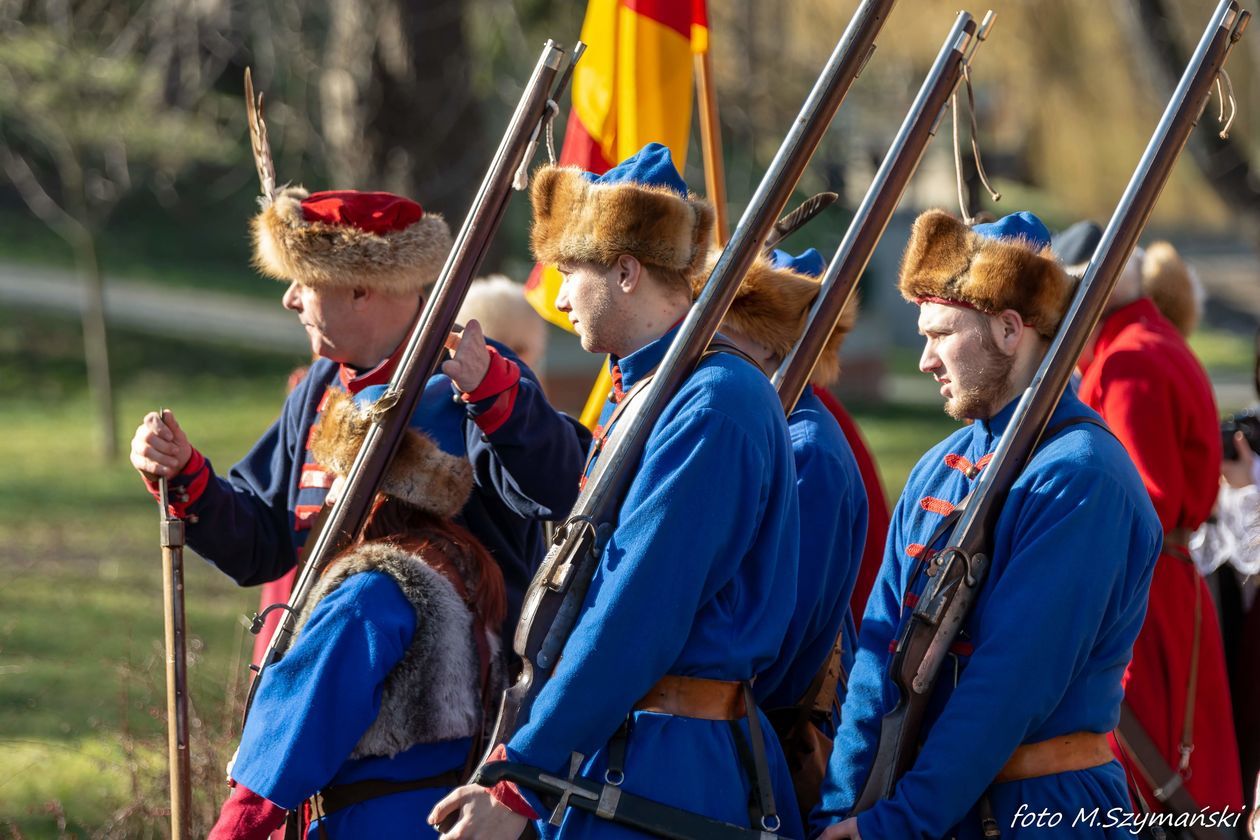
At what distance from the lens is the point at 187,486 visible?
3.89m

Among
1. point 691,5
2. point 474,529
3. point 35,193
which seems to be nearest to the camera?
point 474,529

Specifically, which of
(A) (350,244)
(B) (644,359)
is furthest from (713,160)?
(B) (644,359)

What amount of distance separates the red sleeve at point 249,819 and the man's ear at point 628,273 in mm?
1221

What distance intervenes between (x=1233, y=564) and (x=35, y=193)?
1464 centimetres

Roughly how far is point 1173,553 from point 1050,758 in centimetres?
225

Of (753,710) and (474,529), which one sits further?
(474,529)

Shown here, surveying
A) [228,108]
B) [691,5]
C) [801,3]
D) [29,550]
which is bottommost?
[29,550]

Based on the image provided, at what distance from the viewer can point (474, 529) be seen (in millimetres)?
3744

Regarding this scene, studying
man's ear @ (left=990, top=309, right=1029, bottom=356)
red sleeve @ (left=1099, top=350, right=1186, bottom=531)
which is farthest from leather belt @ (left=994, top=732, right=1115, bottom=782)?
red sleeve @ (left=1099, top=350, right=1186, bottom=531)

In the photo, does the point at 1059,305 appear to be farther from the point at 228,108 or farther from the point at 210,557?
the point at 228,108

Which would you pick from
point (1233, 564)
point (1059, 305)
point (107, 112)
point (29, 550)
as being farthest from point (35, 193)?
point (1059, 305)

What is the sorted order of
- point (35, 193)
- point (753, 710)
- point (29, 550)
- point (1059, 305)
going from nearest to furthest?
point (753, 710), point (1059, 305), point (29, 550), point (35, 193)

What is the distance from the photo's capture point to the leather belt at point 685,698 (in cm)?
288

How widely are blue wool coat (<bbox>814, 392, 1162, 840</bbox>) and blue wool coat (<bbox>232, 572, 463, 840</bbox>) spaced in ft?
2.97
